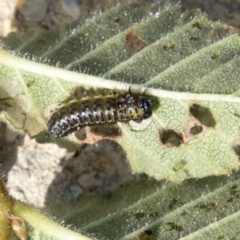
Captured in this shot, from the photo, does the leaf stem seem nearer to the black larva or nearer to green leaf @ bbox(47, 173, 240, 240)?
green leaf @ bbox(47, 173, 240, 240)

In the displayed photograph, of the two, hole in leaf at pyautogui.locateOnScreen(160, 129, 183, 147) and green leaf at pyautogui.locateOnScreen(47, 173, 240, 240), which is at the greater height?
hole in leaf at pyautogui.locateOnScreen(160, 129, 183, 147)

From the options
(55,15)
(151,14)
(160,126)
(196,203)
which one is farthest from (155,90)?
(55,15)

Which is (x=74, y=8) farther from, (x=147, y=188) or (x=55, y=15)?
(x=147, y=188)

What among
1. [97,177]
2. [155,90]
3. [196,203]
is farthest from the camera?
[97,177]

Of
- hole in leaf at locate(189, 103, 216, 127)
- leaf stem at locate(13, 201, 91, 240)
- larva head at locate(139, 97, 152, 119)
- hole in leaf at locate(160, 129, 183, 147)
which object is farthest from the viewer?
hole in leaf at locate(160, 129, 183, 147)

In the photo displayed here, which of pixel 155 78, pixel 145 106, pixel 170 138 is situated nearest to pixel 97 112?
pixel 145 106

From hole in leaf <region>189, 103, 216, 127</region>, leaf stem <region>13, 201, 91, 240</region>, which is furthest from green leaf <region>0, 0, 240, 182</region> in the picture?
leaf stem <region>13, 201, 91, 240</region>
